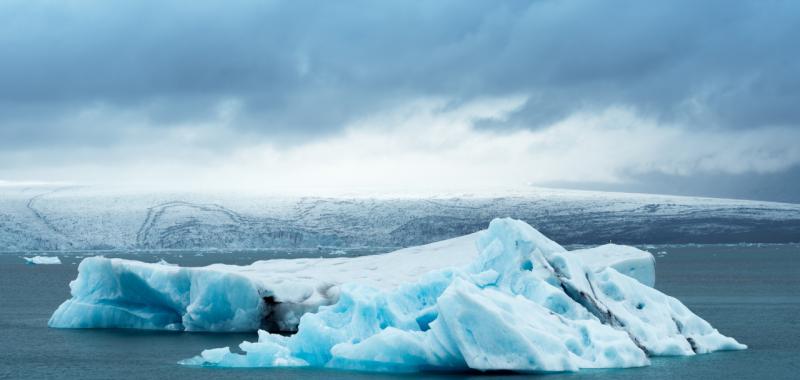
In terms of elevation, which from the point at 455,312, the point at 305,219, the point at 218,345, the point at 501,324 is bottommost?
the point at 218,345

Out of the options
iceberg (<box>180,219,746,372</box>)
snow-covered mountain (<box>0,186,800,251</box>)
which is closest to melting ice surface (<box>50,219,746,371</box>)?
iceberg (<box>180,219,746,372</box>)

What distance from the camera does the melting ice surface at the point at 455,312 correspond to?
38.7 ft

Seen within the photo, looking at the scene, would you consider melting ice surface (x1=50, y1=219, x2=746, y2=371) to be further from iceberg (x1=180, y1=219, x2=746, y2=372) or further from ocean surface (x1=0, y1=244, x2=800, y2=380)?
ocean surface (x1=0, y1=244, x2=800, y2=380)

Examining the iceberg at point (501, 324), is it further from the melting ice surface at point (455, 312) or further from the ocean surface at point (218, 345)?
the ocean surface at point (218, 345)

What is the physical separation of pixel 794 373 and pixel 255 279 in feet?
28.7

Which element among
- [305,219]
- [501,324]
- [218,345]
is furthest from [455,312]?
[305,219]

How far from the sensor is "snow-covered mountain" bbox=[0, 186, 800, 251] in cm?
6216

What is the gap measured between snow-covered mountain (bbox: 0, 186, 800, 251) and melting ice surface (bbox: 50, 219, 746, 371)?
1781 inches

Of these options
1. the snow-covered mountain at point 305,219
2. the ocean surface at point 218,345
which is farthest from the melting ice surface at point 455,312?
the snow-covered mountain at point 305,219

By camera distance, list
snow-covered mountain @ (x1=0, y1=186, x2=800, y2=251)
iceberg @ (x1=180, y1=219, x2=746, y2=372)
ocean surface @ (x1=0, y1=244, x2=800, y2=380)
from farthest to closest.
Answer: snow-covered mountain @ (x1=0, y1=186, x2=800, y2=251)
ocean surface @ (x1=0, y1=244, x2=800, y2=380)
iceberg @ (x1=180, y1=219, x2=746, y2=372)

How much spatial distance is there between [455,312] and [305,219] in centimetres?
5683

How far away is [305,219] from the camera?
67.9 meters

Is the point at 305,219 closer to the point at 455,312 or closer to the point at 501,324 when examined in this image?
the point at 455,312

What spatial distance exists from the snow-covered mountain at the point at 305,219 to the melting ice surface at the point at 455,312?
148ft
